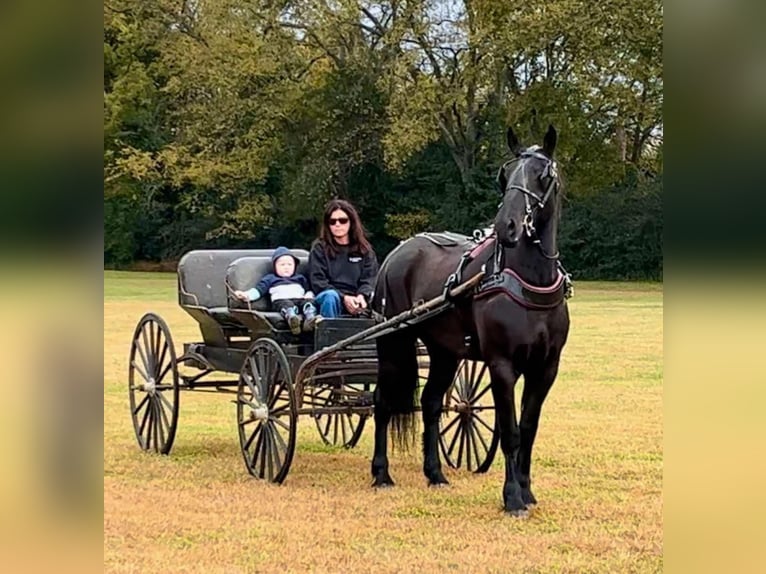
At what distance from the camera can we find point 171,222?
39125mm

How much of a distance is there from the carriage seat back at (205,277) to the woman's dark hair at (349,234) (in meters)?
1.21

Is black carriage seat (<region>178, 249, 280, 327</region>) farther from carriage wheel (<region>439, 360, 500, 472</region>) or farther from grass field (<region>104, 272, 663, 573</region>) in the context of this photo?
carriage wheel (<region>439, 360, 500, 472</region>)

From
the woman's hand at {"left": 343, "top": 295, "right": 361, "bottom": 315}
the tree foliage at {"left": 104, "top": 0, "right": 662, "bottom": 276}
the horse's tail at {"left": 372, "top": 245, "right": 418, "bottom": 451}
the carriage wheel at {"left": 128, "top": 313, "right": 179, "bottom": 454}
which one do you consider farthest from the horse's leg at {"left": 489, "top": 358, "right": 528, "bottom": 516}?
the tree foliage at {"left": 104, "top": 0, "right": 662, "bottom": 276}

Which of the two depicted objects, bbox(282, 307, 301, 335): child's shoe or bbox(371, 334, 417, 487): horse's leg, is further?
bbox(282, 307, 301, 335): child's shoe

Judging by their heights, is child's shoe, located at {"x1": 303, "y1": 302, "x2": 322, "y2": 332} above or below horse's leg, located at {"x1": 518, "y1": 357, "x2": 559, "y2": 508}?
above

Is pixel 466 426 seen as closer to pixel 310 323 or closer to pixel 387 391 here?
pixel 387 391

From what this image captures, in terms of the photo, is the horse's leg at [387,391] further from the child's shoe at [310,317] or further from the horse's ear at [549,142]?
the horse's ear at [549,142]

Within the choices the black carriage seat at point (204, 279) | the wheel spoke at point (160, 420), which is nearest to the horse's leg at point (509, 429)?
the black carriage seat at point (204, 279)

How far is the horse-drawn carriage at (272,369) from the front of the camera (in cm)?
671

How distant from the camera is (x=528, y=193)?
5484mm

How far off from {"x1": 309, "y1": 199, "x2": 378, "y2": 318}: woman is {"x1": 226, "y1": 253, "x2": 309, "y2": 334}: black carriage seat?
12.7 inches

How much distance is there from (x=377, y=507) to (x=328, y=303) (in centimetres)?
172

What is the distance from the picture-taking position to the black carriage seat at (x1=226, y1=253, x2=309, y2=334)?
7248mm
